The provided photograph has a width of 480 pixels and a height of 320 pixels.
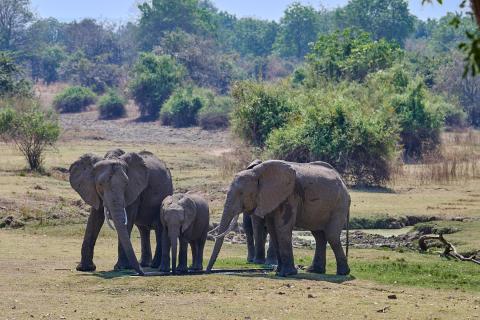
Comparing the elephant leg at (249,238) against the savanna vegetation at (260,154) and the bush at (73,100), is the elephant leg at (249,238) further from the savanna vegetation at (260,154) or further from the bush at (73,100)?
the bush at (73,100)

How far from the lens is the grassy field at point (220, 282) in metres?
15.7

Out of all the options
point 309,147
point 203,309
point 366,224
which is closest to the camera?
point 203,309

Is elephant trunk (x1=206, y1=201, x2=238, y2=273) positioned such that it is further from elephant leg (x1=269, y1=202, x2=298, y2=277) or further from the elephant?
the elephant

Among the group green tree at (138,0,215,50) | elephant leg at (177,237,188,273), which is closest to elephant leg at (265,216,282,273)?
elephant leg at (177,237,188,273)

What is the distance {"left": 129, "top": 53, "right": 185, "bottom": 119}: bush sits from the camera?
241ft

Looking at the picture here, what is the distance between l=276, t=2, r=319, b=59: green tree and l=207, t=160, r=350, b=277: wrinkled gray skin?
111219mm

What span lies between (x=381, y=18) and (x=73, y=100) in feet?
130

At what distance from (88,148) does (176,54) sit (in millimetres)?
38166

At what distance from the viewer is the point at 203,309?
1580 centimetres

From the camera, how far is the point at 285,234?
19656 mm

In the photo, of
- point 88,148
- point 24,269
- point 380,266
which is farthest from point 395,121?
point 24,269

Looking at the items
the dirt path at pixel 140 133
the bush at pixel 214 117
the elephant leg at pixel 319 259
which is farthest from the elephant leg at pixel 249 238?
the bush at pixel 214 117

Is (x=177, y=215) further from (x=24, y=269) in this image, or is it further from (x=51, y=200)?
(x=51, y=200)

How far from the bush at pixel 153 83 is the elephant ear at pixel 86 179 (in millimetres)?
52094
